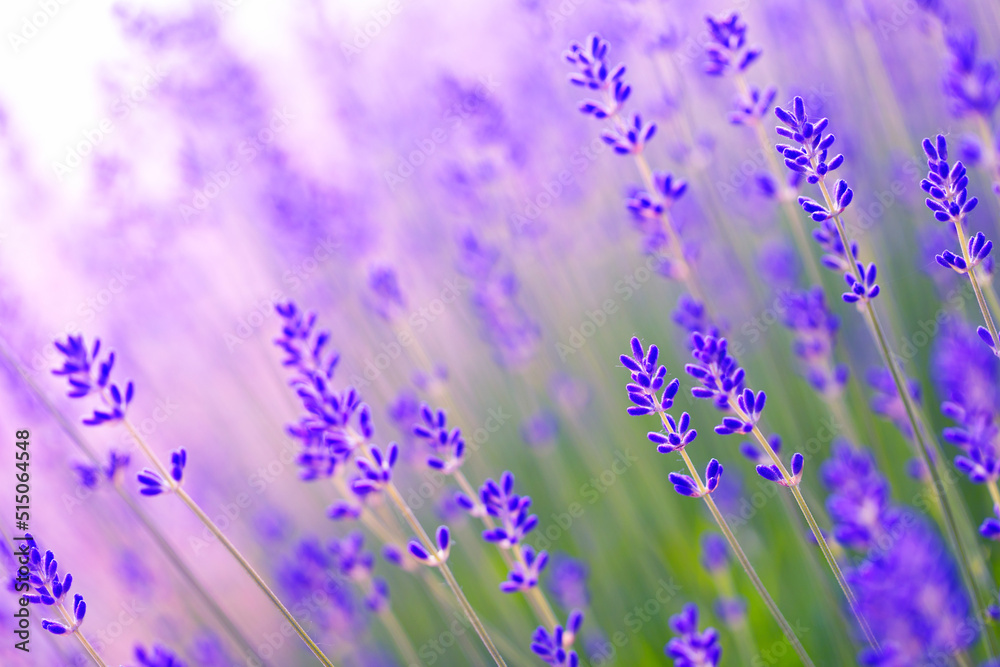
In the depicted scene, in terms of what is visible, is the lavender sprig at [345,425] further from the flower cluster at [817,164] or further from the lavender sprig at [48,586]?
the flower cluster at [817,164]

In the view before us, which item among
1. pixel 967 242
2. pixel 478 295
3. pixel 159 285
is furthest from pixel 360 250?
pixel 967 242

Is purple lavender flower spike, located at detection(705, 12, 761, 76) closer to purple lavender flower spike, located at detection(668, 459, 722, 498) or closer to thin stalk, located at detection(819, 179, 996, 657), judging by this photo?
thin stalk, located at detection(819, 179, 996, 657)

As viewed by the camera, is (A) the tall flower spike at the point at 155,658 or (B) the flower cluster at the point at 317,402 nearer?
(B) the flower cluster at the point at 317,402

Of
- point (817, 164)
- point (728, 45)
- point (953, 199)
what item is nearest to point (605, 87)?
point (728, 45)

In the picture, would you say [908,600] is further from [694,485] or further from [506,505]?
[506,505]

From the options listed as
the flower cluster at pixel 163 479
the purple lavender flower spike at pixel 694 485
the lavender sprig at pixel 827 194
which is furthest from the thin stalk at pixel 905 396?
the flower cluster at pixel 163 479

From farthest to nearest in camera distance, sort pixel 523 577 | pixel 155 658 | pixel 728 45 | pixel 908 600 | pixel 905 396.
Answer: pixel 728 45 → pixel 155 658 → pixel 523 577 → pixel 905 396 → pixel 908 600
